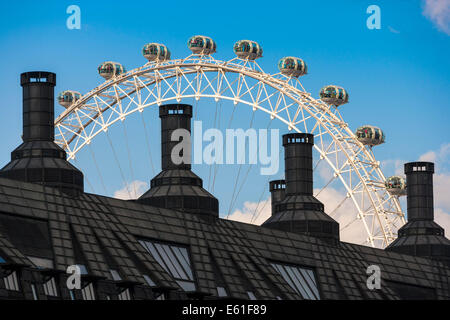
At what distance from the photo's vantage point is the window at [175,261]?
261ft

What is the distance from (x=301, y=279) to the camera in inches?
3533

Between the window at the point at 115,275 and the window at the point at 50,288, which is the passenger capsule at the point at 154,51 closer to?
the window at the point at 115,275

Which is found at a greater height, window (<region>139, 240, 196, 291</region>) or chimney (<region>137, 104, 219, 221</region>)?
chimney (<region>137, 104, 219, 221</region>)

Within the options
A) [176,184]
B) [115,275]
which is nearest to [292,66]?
[176,184]

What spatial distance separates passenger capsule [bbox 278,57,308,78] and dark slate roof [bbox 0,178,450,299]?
4512 cm

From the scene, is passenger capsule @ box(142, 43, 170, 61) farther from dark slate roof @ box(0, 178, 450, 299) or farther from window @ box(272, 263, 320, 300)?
window @ box(272, 263, 320, 300)

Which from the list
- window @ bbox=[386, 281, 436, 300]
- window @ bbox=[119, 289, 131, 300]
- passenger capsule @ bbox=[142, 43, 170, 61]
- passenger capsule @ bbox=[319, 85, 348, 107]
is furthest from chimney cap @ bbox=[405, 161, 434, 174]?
passenger capsule @ bbox=[142, 43, 170, 61]

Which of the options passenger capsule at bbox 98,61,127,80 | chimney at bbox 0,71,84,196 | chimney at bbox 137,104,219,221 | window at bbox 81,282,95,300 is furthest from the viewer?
passenger capsule at bbox 98,61,127,80

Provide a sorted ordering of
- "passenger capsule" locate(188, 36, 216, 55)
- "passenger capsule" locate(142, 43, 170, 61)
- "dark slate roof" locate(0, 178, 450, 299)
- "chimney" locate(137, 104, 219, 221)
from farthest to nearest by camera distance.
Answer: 1. "passenger capsule" locate(142, 43, 170, 61)
2. "passenger capsule" locate(188, 36, 216, 55)
3. "chimney" locate(137, 104, 219, 221)
4. "dark slate roof" locate(0, 178, 450, 299)

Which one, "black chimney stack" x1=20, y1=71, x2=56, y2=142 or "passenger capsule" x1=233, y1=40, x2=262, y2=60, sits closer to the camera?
"black chimney stack" x1=20, y1=71, x2=56, y2=142

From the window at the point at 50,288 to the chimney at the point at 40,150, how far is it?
10.1m

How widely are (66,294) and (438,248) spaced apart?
140 ft

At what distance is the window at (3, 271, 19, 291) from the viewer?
65438 millimetres
